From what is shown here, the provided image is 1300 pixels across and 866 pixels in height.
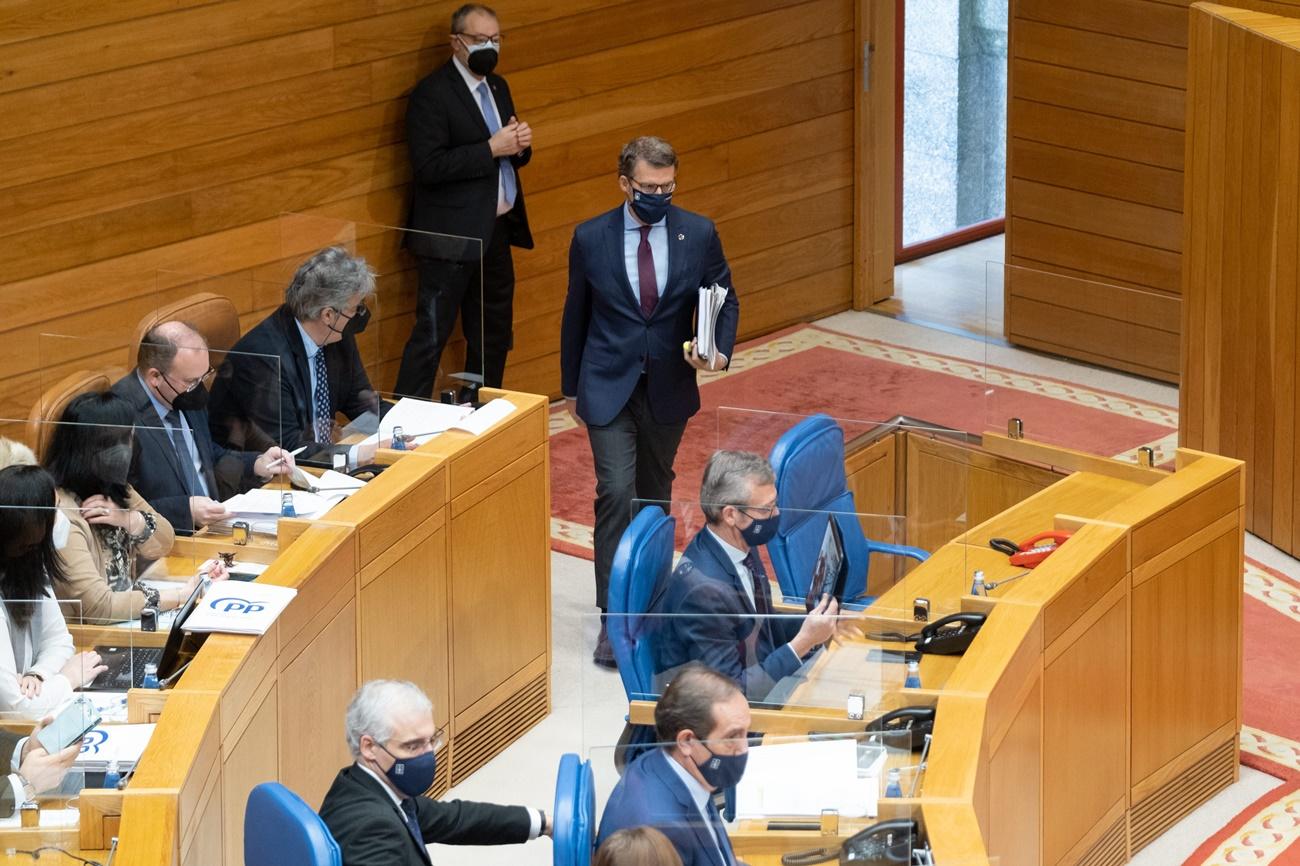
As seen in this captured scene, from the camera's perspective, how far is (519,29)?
8.56m

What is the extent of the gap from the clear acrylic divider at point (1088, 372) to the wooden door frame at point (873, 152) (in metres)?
0.76

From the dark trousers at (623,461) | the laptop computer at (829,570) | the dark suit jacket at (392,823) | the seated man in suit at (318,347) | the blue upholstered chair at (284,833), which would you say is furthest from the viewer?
the dark trousers at (623,461)

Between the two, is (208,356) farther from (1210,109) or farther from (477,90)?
(1210,109)

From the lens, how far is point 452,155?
26.3 ft

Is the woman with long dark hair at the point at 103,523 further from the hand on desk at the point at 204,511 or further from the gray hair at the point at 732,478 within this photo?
the gray hair at the point at 732,478

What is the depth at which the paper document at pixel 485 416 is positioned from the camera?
6.12 metres

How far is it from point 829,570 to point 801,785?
107 centimetres

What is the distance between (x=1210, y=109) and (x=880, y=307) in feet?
9.64

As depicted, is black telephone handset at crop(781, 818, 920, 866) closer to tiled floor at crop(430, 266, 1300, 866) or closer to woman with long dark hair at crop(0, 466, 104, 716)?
tiled floor at crop(430, 266, 1300, 866)

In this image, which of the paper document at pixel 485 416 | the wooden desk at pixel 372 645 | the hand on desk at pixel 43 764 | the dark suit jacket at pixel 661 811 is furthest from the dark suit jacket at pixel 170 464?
the dark suit jacket at pixel 661 811

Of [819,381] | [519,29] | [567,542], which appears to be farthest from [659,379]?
[819,381]

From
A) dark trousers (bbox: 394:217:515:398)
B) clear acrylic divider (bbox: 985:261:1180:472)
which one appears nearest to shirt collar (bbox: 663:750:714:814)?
dark trousers (bbox: 394:217:515:398)

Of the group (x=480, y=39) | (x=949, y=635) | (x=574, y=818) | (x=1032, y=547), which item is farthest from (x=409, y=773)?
(x=480, y=39)

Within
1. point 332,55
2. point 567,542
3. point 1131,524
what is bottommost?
point 567,542
